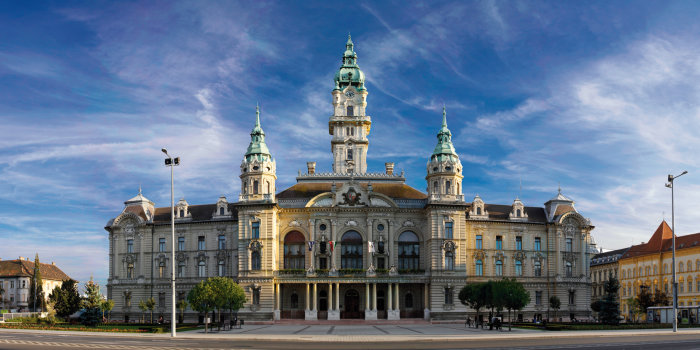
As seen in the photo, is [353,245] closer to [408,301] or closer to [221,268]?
[408,301]

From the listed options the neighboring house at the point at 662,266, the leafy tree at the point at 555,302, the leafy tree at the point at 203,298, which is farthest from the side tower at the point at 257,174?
the neighboring house at the point at 662,266

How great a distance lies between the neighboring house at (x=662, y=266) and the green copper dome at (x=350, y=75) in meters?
51.8

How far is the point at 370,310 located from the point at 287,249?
47.5 feet

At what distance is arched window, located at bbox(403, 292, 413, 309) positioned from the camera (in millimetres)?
97875

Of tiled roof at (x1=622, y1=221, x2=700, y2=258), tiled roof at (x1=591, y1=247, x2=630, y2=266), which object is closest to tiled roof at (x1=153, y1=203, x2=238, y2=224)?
tiled roof at (x1=622, y1=221, x2=700, y2=258)

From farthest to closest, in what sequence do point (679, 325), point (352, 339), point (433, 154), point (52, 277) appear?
point (52, 277)
point (433, 154)
point (679, 325)
point (352, 339)

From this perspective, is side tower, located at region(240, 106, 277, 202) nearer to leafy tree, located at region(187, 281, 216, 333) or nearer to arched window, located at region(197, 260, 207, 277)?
arched window, located at region(197, 260, 207, 277)

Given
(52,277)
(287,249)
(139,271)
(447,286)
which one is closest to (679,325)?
(447,286)

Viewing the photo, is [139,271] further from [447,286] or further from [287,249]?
[447,286]

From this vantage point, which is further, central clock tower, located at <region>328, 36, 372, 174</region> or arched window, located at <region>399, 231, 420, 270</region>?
central clock tower, located at <region>328, 36, 372, 174</region>

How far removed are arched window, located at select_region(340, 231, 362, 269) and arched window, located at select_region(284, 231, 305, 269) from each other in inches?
220

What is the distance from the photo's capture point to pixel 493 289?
75.8m

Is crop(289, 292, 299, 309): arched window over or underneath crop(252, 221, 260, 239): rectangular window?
underneath

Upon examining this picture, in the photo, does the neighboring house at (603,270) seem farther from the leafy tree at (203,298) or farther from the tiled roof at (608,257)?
the leafy tree at (203,298)
